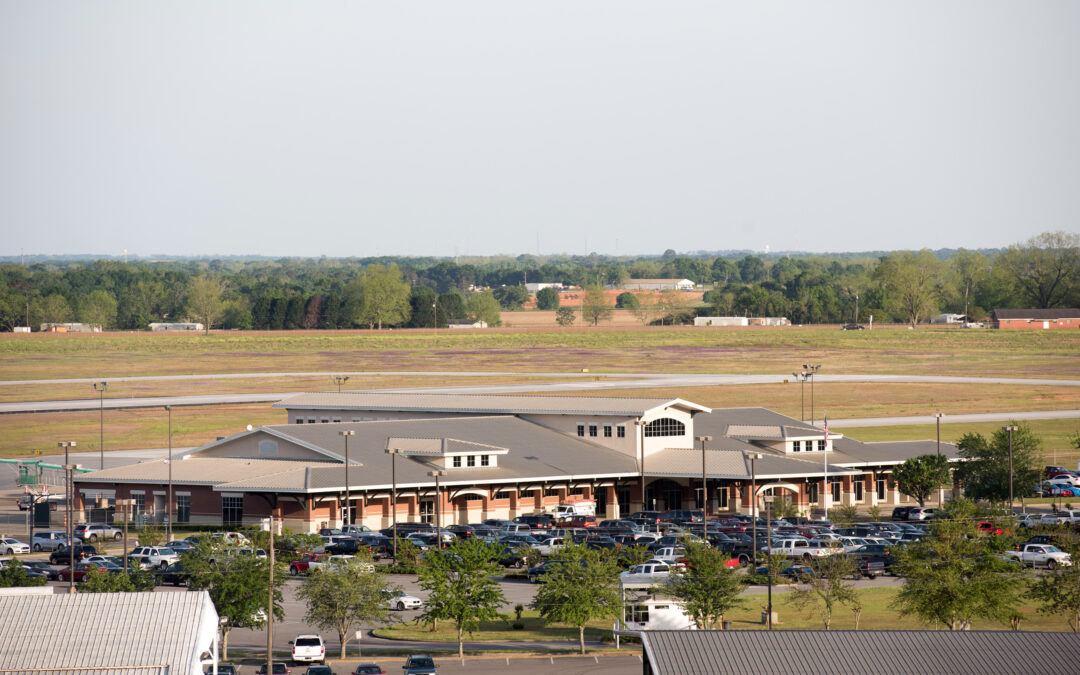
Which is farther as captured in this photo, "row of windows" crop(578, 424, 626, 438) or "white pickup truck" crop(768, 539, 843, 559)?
"row of windows" crop(578, 424, 626, 438)

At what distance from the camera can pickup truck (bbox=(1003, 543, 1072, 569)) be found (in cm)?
6456

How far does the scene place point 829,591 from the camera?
55.0 meters

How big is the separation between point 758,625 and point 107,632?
2664 cm

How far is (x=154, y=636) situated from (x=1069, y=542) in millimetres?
37281

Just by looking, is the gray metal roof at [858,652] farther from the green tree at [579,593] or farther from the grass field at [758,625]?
the grass field at [758,625]

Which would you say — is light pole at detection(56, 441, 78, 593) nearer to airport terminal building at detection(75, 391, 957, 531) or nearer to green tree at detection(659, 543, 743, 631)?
airport terminal building at detection(75, 391, 957, 531)

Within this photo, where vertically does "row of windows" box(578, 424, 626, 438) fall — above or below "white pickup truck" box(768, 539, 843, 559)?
above

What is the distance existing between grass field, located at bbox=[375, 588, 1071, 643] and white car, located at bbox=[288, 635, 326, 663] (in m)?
5.76

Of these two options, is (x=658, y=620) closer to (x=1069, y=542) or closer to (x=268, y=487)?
(x=1069, y=542)

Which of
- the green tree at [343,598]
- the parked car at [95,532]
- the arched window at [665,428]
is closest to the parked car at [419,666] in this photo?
the green tree at [343,598]

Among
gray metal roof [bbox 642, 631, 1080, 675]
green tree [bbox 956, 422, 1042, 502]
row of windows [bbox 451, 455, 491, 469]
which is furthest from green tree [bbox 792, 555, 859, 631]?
green tree [bbox 956, 422, 1042, 502]

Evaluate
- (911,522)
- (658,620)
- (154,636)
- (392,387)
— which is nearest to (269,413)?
(392,387)

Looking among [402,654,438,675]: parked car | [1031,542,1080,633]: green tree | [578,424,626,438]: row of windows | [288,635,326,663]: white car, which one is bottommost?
[288,635,326,663]: white car

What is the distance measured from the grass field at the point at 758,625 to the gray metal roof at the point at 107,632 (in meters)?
18.4
